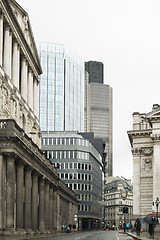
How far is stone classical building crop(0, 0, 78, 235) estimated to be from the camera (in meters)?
50.2

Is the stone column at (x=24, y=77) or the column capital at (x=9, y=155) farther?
the stone column at (x=24, y=77)

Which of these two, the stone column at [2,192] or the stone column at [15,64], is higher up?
the stone column at [15,64]

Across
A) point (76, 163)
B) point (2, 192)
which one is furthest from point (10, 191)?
point (76, 163)

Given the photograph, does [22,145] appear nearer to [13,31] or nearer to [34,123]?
[13,31]

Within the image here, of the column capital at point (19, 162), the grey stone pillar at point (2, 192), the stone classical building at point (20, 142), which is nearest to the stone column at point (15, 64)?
the stone classical building at point (20, 142)

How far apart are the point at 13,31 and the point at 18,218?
26.9 m

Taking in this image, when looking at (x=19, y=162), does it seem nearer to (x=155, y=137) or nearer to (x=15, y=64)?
(x=15, y=64)

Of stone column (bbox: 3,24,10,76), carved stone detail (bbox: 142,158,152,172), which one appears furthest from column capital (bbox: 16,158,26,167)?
carved stone detail (bbox: 142,158,152,172)

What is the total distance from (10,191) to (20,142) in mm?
5293

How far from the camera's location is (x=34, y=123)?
3329 inches

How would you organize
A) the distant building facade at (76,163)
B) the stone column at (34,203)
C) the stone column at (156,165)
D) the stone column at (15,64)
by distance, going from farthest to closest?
1. the distant building facade at (76,163)
2. the stone column at (156,165)
3. the stone column at (15,64)
4. the stone column at (34,203)

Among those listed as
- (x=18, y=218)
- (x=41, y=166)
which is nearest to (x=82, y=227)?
(x=41, y=166)

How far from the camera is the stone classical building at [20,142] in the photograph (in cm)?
5022

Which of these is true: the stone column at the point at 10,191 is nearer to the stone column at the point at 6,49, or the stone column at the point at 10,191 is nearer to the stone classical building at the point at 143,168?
the stone column at the point at 6,49
